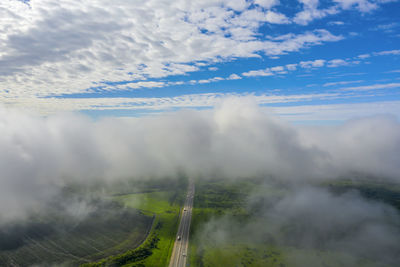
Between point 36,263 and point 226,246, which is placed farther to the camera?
point 226,246

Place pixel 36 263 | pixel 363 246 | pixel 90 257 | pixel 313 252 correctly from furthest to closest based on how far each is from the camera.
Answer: pixel 363 246 → pixel 313 252 → pixel 90 257 → pixel 36 263

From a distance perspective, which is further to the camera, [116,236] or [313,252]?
[116,236]

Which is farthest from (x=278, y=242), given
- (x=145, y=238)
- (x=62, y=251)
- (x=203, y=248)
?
(x=62, y=251)

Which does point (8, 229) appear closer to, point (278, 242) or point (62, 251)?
point (62, 251)

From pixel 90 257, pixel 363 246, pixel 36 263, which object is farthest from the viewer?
pixel 363 246

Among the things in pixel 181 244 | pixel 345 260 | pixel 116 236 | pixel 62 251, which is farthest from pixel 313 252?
pixel 62 251

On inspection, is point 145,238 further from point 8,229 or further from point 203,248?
point 8,229

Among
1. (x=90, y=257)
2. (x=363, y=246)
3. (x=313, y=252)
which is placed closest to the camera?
(x=90, y=257)

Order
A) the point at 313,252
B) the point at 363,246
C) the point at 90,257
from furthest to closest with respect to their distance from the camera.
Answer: the point at 363,246
the point at 313,252
the point at 90,257
